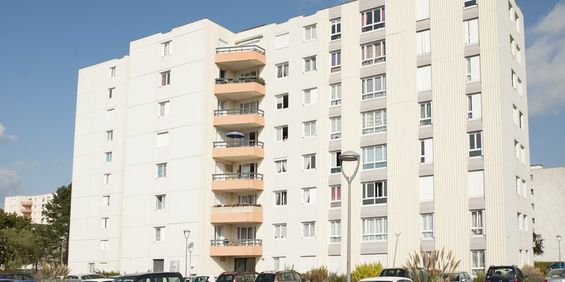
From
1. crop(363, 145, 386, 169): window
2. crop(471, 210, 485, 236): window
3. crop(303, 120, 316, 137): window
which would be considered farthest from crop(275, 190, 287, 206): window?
crop(471, 210, 485, 236): window

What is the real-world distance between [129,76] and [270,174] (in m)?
17.7

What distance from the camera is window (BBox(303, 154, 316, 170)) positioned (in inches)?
2109

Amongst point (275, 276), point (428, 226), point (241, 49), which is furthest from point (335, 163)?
point (275, 276)

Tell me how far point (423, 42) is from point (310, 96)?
33.6 feet

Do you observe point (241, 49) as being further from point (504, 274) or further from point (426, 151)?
point (504, 274)

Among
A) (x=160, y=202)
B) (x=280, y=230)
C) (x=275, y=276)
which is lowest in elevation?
(x=275, y=276)

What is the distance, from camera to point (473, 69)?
46.6m

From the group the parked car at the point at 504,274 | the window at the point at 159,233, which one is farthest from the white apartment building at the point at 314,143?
the parked car at the point at 504,274

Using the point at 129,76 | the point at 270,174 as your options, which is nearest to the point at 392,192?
the point at 270,174

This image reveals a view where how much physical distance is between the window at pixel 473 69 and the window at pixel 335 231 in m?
14.0

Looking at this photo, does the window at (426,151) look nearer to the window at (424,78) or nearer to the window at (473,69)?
the window at (424,78)

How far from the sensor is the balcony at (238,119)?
184ft

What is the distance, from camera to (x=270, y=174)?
55719mm

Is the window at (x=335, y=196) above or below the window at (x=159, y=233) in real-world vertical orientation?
above
